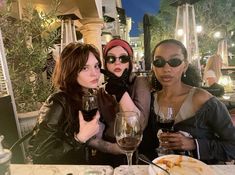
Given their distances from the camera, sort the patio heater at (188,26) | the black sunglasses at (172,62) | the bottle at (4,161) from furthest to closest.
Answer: the patio heater at (188,26)
the black sunglasses at (172,62)
the bottle at (4,161)

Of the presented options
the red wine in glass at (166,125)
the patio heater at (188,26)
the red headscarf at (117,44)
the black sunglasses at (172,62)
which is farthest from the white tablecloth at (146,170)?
the patio heater at (188,26)

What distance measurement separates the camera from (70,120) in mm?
1837

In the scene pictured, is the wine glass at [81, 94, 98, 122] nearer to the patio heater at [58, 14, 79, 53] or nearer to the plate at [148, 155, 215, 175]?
the plate at [148, 155, 215, 175]

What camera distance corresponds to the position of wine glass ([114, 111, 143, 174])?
4.29 feet

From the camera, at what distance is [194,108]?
1915 millimetres

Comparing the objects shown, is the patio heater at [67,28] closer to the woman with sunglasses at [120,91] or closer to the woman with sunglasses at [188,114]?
the woman with sunglasses at [120,91]


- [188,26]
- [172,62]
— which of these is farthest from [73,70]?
[188,26]

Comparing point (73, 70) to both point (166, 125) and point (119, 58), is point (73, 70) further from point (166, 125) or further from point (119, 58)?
point (166, 125)

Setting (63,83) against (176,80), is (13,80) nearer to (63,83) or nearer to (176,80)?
(63,83)

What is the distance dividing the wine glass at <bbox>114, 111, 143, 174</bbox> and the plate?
0.14 metres

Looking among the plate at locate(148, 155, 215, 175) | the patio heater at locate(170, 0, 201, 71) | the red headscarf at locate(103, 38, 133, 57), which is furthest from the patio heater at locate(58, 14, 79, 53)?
the plate at locate(148, 155, 215, 175)

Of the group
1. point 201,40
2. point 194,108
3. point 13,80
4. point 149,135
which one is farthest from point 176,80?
point 201,40

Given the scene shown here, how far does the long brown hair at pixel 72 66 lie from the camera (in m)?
1.97

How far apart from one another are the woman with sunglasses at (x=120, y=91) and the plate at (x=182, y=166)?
0.62m
